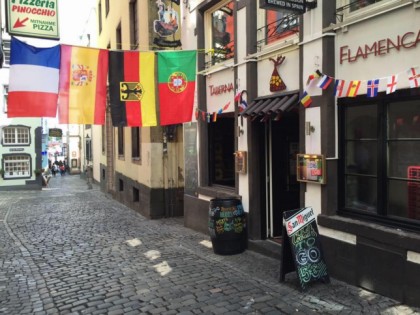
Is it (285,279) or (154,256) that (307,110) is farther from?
(154,256)

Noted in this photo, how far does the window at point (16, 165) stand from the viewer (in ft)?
87.4

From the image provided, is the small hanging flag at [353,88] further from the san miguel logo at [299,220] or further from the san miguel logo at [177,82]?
the san miguel logo at [177,82]

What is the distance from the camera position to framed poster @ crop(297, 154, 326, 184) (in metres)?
5.76

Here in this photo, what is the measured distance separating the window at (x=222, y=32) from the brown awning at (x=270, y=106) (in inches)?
68.4

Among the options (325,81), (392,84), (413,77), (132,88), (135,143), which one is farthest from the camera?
(135,143)

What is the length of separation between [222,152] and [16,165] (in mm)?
22203

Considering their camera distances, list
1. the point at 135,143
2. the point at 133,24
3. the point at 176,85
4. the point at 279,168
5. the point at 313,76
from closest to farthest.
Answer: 1. the point at 313,76
2. the point at 279,168
3. the point at 176,85
4. the point at 133,24
5. the point at 135,143

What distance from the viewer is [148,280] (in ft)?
19.8

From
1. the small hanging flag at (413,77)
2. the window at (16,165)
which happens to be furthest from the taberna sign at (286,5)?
the window at (16,165)

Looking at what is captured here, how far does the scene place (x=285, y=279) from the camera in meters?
5.76

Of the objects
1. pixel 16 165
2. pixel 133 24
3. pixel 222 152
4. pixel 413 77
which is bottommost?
pixel 16 165

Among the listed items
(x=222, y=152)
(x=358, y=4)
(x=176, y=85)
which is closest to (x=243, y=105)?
(x=176, y=85)

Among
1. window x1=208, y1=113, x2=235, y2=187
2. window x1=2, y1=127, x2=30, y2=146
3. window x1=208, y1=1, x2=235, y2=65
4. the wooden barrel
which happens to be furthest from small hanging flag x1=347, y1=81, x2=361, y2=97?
window x1=2, y1=127, x2=30, y2=146

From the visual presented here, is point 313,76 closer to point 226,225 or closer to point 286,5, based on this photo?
point 286,5
